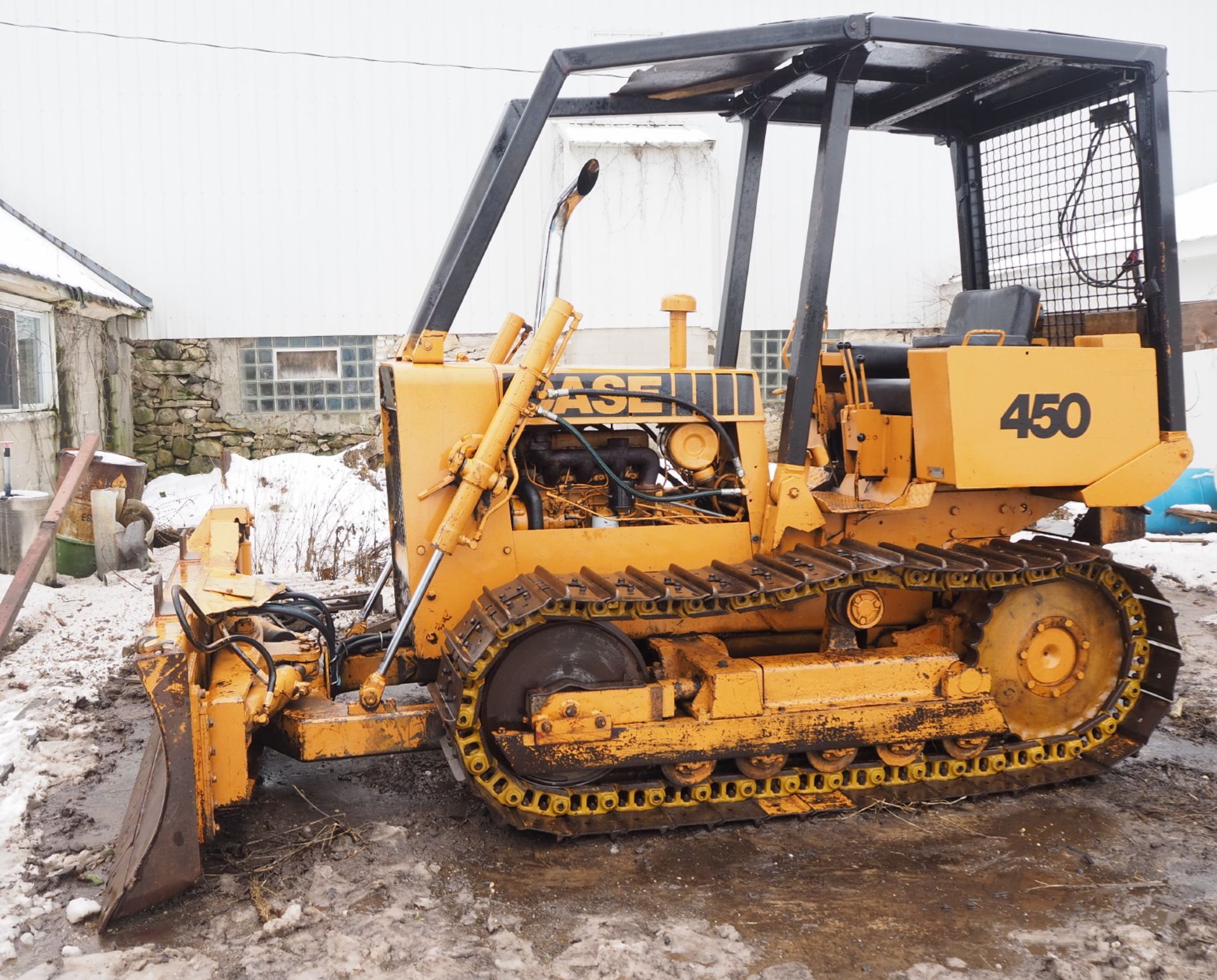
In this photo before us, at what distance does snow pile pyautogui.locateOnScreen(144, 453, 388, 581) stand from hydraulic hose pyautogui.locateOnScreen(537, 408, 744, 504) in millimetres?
4070

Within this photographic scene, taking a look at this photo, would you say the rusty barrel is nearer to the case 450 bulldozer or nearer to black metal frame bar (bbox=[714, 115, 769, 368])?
the case 450 bulldozer

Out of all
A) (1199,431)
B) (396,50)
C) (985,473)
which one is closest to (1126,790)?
(985,473)

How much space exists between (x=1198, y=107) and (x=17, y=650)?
52.1 feet

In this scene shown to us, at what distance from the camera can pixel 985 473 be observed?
433cm

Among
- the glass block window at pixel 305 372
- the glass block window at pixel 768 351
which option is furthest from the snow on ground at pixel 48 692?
the glass block window at pixel 768 351

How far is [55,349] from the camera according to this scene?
413 inches

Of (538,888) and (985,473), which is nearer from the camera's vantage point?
(538,888)

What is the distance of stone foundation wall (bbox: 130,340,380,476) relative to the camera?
41.4 feet

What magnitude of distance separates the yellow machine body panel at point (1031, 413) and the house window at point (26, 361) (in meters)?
8.19

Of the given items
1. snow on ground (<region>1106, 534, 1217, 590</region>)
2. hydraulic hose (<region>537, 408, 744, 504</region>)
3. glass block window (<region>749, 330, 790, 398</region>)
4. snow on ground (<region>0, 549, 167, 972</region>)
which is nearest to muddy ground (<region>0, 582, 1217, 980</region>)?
snow on ground (<region>0, 549, 167, 972</region>)

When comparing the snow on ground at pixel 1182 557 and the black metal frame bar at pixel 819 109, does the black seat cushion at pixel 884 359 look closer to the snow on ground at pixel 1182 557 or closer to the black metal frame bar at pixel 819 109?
the black metal frame bar at pixel 819 109

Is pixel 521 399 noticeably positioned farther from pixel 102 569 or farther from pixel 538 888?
pixel 102 569

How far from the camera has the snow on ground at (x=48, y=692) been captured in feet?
12.2

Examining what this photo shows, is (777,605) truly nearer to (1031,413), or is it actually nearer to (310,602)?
(1031,413)
